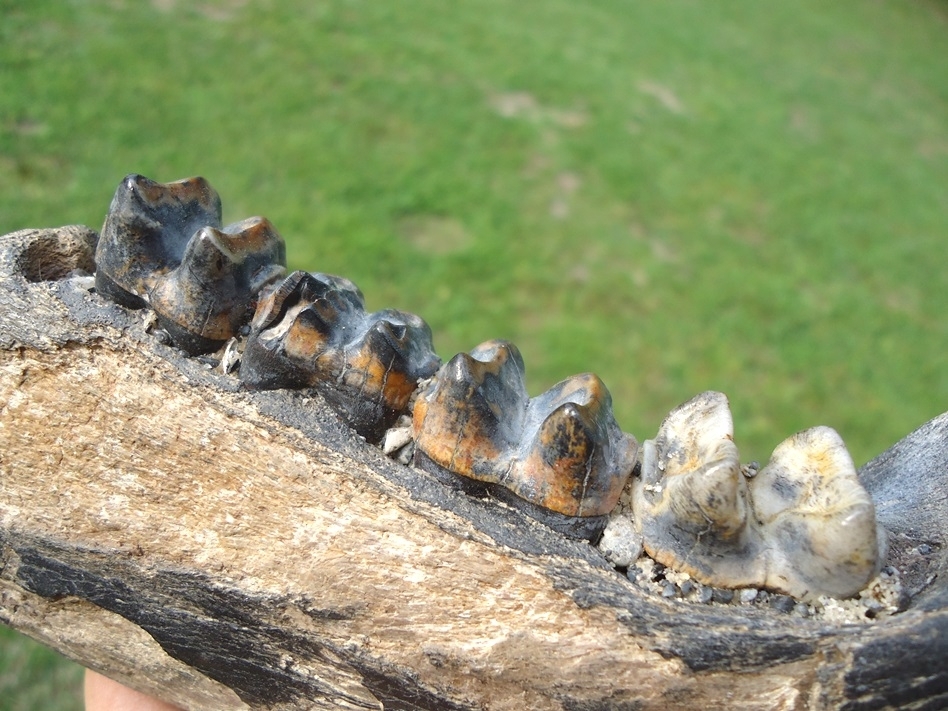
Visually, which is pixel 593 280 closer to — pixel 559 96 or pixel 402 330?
pixel 559 96

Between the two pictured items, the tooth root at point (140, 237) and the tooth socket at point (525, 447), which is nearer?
the tooth socket at point (525, 447)

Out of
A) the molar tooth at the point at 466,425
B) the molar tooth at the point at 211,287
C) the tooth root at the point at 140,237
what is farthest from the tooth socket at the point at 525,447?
the tooth root at the point at 140,237

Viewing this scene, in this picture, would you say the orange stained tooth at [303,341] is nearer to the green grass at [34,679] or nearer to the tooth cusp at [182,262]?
the tooth cusp at [182,262]

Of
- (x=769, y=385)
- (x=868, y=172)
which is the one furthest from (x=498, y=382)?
(x=868, y=172)

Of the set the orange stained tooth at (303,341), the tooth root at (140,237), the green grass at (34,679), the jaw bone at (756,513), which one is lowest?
the green grass at (34,679)

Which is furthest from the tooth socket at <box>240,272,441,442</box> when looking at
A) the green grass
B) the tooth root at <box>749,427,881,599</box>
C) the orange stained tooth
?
the green grass

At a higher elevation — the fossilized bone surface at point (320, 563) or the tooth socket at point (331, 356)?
the tooth socket at point (331, 356)

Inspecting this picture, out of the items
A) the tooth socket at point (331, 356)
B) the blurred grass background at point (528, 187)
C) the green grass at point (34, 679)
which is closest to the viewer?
the tooth socket at point (331, 356)
